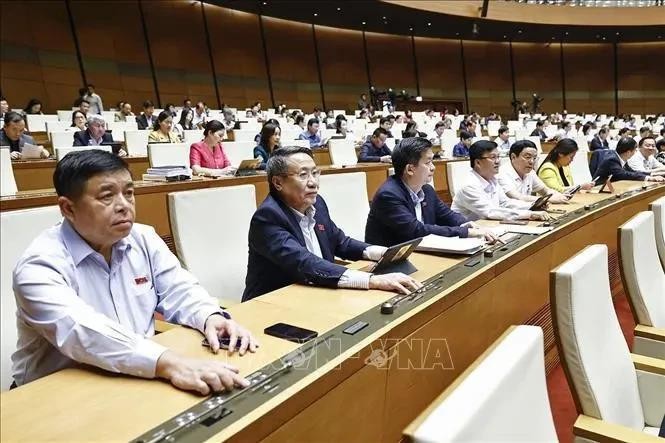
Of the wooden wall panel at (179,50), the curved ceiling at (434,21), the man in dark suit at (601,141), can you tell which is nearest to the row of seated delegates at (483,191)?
the man in dark suit at (601,141)

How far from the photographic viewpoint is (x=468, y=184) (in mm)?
2969

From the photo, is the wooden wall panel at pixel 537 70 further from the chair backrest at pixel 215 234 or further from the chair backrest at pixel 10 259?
the chair backrest at pixel 10 259

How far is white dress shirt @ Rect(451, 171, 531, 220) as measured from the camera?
2.80 meters

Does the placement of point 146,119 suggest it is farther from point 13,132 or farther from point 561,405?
point 561,405

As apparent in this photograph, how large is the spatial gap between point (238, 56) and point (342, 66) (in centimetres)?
316

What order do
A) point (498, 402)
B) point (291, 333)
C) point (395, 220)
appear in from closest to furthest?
point (498, 402) → point (291, 333) → point (395, 220)

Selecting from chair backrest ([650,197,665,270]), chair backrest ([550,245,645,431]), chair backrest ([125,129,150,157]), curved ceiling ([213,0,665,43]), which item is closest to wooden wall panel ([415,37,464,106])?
curved ceiling ([213,0,665,43])

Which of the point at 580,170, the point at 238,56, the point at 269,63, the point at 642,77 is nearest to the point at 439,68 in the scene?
the point at 269,63

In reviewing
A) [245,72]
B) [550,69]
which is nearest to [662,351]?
[245,72]

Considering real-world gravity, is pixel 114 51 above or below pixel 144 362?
above

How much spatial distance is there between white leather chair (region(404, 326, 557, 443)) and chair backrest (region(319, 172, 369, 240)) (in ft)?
6.15

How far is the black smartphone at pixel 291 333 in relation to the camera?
3.67 ft

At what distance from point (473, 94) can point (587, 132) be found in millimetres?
6928

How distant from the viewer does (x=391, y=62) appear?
48.8 ft
